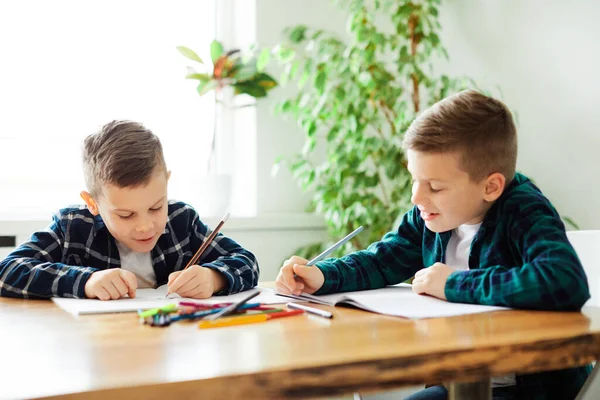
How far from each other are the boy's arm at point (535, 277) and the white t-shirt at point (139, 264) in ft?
2.13

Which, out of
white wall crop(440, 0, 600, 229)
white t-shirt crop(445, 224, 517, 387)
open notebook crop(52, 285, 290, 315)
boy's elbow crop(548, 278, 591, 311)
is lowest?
open notebook crop(52, 285, 290, 315)

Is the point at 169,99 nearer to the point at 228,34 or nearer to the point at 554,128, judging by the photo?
the point at 228,34

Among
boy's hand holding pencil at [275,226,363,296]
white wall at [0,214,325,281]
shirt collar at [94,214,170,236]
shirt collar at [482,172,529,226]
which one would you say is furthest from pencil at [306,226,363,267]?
white wall at [0,214,325,281]

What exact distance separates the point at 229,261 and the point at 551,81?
1616 mm

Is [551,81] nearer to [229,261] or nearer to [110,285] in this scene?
[229,261]

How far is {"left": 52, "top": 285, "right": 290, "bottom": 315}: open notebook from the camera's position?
106 cm

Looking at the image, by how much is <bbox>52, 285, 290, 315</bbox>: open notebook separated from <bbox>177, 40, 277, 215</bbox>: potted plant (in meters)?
1.57

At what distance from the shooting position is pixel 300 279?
1.26 m

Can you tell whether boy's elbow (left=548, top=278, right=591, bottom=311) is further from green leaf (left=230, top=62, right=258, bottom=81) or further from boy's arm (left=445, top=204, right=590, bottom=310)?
green leaf (left=230, top=62, right=258, bottom=81)

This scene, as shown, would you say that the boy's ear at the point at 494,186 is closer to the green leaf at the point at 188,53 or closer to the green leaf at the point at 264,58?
the green leaf at the point at 264,58

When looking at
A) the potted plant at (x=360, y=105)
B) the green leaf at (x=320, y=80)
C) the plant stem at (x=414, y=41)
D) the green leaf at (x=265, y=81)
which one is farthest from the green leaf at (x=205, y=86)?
the plant stem at (x=414, y=41)

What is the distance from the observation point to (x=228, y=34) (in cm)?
319

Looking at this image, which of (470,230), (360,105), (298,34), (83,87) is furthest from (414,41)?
(470,230)

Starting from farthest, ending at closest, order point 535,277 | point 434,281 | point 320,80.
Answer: point 320,80 → point 434,281 → point 535,277
